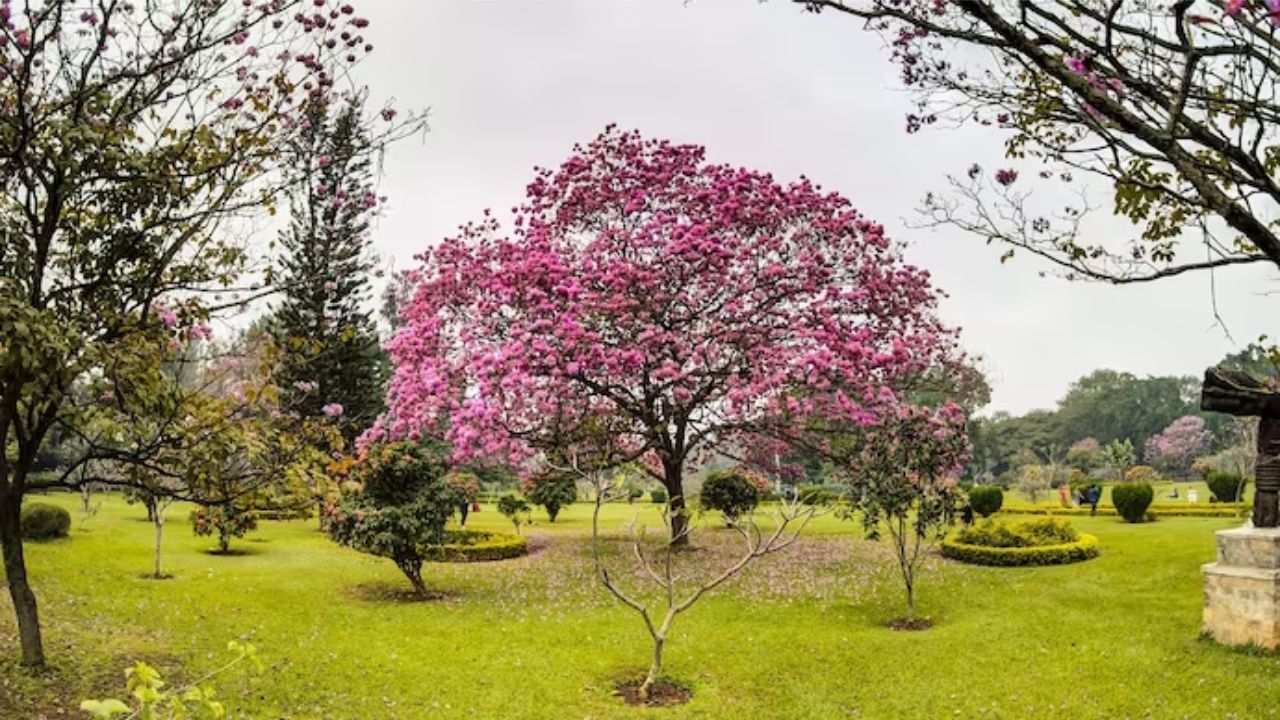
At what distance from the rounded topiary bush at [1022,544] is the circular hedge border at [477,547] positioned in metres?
9.13

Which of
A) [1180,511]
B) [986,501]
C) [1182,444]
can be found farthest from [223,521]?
[1182,444]

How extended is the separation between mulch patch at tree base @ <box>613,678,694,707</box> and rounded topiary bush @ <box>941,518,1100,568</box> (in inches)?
393

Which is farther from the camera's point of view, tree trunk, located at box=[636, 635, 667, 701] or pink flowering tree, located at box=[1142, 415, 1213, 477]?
pink flowering tree, located at box=[1142, 415, 1213, 477]

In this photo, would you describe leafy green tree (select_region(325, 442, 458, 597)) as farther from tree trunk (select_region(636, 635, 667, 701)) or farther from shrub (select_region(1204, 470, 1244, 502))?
shrub (select_region(1204, 470, 1244, 502))

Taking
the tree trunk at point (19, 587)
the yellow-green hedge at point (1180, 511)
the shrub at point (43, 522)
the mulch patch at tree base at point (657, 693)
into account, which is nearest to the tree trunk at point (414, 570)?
the mulch patch at tree base at point (657, 693)

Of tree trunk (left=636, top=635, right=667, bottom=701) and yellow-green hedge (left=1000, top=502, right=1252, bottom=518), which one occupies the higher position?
yellow-green hedge (left=1000, top=502, right=1252, bottom=518)

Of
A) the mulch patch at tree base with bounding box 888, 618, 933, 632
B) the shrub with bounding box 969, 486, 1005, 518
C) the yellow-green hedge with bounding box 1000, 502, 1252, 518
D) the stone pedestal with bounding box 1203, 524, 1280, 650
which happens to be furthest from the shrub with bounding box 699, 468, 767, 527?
the stone pedestal with bounding box 1203, 524, 1280, 650

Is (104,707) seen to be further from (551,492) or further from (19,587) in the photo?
(551,492)

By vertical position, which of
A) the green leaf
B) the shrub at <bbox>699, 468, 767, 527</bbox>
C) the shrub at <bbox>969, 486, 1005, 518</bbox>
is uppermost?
the green leaf

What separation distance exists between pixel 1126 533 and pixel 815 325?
9.32 meters

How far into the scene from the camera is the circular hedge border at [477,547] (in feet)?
57.4

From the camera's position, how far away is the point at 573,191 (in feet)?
57.2

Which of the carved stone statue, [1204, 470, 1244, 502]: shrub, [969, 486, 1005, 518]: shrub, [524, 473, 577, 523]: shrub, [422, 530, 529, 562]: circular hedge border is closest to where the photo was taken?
the carved stone statue

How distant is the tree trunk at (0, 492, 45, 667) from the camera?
763 cm
